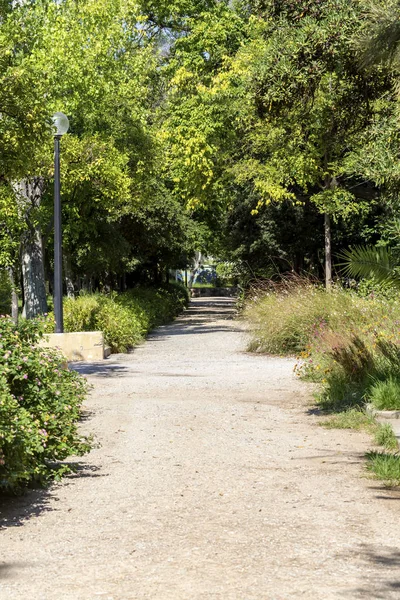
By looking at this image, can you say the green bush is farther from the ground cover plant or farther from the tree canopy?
the tree canopy

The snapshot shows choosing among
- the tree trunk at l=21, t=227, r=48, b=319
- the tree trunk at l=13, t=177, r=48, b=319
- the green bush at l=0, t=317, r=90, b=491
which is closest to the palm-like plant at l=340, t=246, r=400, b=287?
the green bush at l=0, t=317, r=90, b=491

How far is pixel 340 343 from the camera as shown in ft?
47.0

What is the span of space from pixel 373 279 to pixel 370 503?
519cm

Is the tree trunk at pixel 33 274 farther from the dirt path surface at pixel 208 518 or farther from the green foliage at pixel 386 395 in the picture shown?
the green foliage at pixel 386 395

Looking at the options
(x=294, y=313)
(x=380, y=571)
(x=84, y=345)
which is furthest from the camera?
(x=84, y=345)

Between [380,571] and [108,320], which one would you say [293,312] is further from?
[380,571]

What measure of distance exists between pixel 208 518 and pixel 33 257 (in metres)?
22.0

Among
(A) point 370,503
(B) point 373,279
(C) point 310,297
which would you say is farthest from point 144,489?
(C) point 310,297

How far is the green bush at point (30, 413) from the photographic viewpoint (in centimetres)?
688

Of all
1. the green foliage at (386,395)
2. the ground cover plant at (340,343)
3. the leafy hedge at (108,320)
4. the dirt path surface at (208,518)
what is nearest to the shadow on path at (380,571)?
the dirt path surface at (208,518)

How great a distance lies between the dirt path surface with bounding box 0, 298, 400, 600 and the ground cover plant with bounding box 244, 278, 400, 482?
0.61 meters

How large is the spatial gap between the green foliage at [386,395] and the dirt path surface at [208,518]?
854 millimetres

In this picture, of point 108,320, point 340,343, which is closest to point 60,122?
point 108,320

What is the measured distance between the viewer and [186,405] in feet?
43.2
